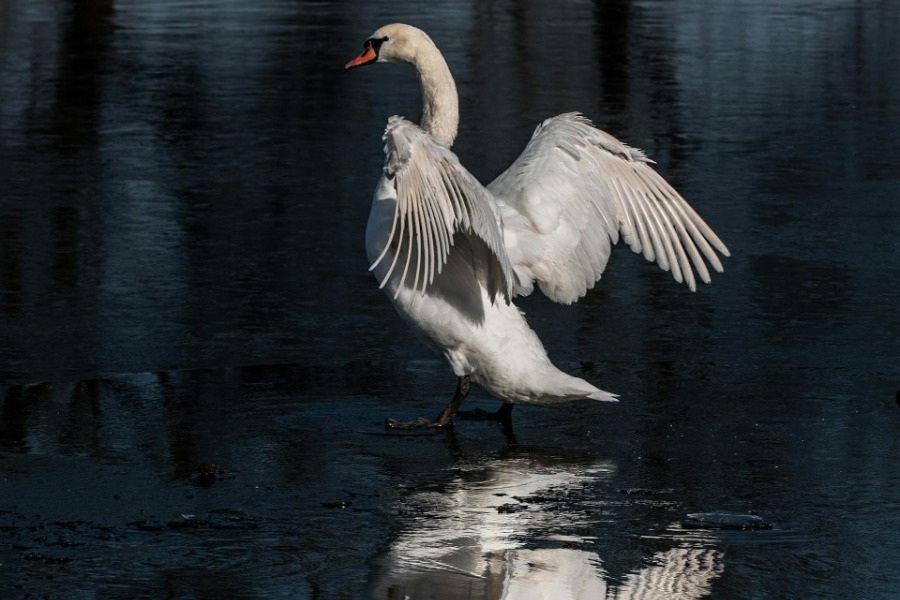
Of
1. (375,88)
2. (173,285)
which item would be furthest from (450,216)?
(375,88)

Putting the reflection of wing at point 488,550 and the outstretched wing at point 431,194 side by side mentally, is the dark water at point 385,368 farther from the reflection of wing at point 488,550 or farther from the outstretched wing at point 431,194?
the outstretched wing at point 431,194

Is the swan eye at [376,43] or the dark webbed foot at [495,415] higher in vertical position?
the swan eye at [376,43]

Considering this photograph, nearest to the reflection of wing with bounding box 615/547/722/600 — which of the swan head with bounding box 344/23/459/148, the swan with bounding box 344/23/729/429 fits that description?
the swan with bounding box 344/23/729/429

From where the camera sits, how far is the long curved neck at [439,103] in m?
7.48

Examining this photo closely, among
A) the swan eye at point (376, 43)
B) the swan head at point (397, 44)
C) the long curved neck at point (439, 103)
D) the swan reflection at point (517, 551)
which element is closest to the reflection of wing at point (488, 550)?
the swan reflection at point (517, 551)

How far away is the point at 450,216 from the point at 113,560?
1904 millimetres

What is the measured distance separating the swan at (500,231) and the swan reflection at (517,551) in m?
0.79

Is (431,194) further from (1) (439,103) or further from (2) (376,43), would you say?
(2) (376,43)

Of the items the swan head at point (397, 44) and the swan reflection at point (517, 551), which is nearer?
the swan reflection at point (517, 551)

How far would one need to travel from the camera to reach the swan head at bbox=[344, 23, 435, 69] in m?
7.80

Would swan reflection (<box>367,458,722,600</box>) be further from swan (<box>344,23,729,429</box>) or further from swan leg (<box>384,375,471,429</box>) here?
swan (<box>344,23,729,429</box>)

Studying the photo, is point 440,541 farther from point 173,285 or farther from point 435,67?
point 173,285

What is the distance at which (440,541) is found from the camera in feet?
17.8

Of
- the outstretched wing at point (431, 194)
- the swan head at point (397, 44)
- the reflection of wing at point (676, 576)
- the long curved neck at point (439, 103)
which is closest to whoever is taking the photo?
the reflection of wing at point (676, 576)
